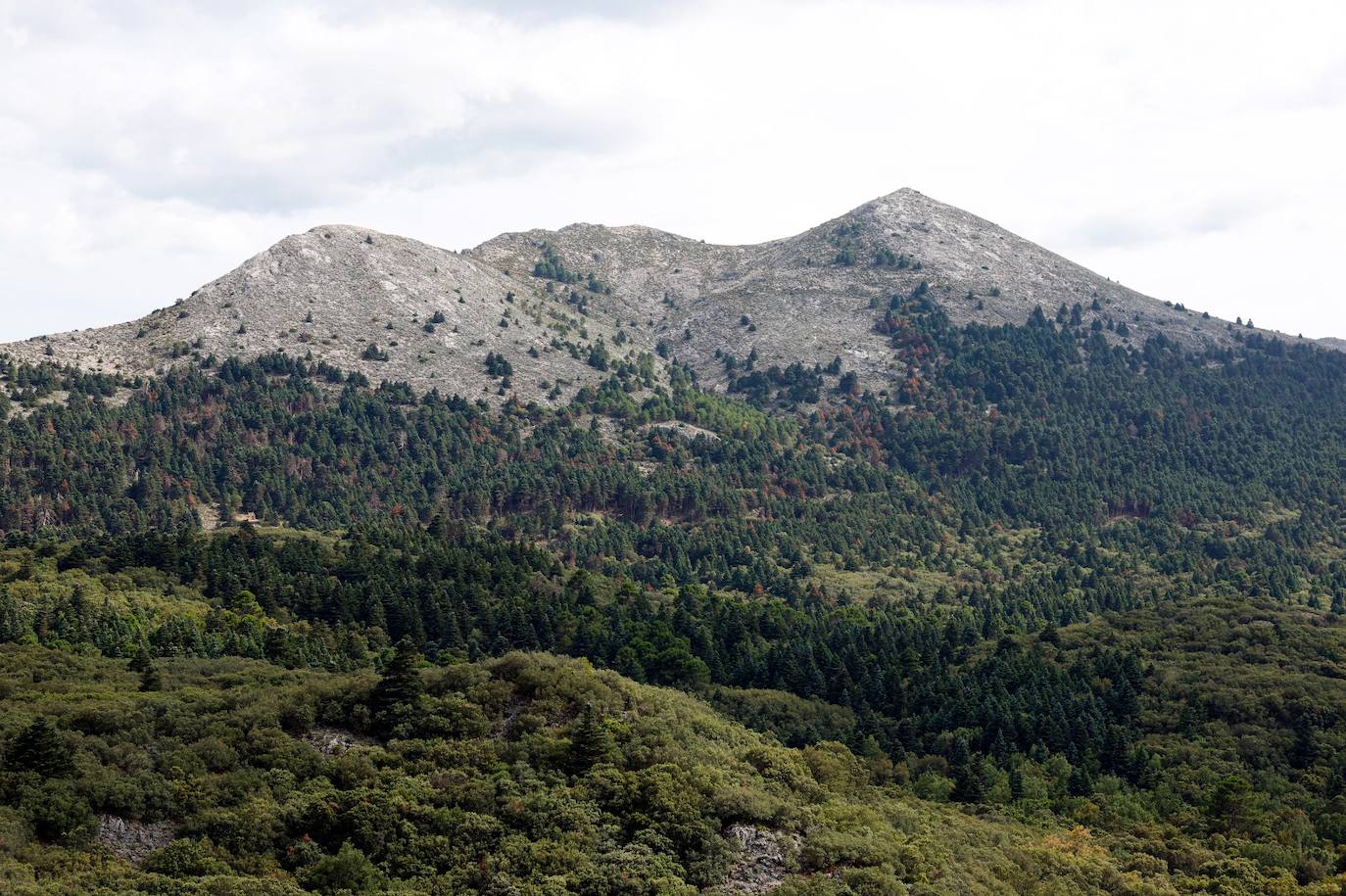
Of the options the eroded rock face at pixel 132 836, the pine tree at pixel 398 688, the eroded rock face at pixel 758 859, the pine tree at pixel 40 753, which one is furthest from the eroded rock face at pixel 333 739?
the eroded rock face at pixel 758 859

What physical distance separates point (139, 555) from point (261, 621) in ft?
94.5

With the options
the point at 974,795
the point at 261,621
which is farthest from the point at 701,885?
the point at 261,621

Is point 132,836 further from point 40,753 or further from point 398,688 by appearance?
point 398,688

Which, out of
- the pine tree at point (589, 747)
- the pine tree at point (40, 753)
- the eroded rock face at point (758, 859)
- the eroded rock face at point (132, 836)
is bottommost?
the eroded rock face at point (758, 859)

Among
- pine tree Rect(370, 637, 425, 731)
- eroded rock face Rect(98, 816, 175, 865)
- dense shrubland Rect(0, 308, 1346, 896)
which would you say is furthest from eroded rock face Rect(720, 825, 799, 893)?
eroded rock face Rect(98, 816, 175, 865)

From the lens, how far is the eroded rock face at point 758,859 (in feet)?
306

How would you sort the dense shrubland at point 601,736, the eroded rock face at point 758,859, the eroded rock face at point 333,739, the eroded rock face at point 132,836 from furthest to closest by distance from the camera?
the eroded rock face at point 333,739 → the eroded rock face at point 758,859 → the dense shrubland at point 601,736 → the eroded rock face at point 132,836

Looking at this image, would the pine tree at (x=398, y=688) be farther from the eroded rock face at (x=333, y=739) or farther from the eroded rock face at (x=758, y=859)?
the eroded rock face at (x=758, y=859)

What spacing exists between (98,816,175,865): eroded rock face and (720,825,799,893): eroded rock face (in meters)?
39.9

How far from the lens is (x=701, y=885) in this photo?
92.2m

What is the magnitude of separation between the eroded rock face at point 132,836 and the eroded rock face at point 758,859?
131 feet

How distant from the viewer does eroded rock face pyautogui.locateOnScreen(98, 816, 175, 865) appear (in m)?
87.8

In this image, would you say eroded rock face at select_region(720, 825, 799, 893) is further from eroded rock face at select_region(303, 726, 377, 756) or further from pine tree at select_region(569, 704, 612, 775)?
eroded rock face at select_region(303, 726, 377, 756)

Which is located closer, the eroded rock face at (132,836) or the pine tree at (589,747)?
the eroded rock face at (132,836)
